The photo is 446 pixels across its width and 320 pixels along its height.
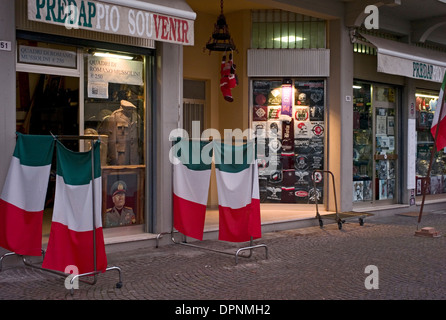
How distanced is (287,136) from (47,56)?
20.0 feet

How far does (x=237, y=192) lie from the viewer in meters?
8.27

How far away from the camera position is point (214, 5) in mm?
12180

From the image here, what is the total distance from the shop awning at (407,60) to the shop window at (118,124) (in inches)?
219

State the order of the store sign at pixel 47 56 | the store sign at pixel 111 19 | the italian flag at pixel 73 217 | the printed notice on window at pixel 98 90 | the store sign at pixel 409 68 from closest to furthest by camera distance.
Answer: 1. the italian flag at pixel 73 217
2. the store sign at pixel 111 19
3. the store sign at pixel 47 56
4. the printed notice on window at pixel 98 90
5. the store sign at pixel 409 68

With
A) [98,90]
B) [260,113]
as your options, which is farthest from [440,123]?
[98,90]

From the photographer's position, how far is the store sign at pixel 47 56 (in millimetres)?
8008

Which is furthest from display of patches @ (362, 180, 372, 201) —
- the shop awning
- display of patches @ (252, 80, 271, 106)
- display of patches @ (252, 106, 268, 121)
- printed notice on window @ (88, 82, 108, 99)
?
printed notice on window @ (88, 82, 108, 99)

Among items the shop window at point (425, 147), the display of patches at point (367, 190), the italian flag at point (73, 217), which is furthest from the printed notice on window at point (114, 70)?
the shop window at point (425, 147)

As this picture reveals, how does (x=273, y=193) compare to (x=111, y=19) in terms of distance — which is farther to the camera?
(x=273, y=193)

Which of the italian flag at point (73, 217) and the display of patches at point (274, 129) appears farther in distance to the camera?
the display of patches at point (274, 129)

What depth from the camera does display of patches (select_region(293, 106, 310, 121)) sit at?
500 inches

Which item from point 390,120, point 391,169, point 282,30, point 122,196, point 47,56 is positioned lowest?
point 122,196

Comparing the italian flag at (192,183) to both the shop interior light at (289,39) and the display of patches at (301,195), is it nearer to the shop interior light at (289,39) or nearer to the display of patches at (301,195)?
the display of patches at (301,195)

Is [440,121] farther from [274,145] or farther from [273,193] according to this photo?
[273,193]
